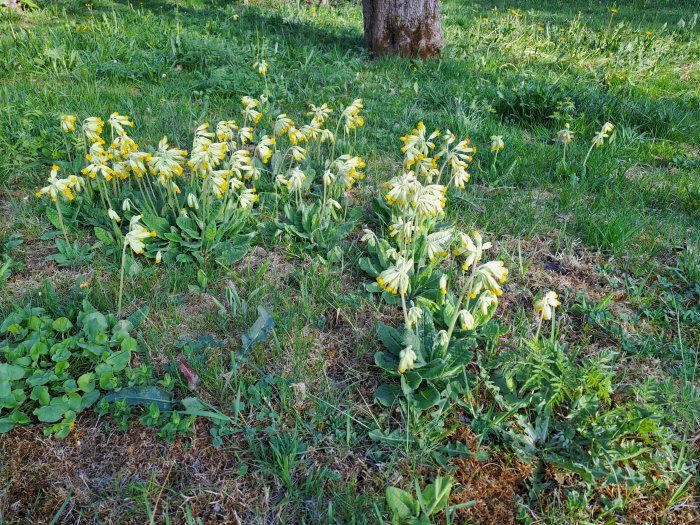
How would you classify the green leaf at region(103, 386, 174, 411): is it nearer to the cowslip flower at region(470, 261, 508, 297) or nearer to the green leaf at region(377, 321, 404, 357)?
the green leaf at region(377, 321, 404, 357)

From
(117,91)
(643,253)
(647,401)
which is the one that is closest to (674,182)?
(643,253)

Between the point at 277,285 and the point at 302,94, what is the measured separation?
2.88m

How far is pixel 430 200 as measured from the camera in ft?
8.62

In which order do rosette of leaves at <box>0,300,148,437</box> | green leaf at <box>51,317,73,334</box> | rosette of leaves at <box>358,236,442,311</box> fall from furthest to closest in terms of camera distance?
rosette of leaves at <box>358,236,442,311</box> → green leaf at <box>51,317,73,334</box> → rosette of leaves at <box>0,300,148,437</box>

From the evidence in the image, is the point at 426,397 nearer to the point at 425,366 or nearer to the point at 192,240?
the point at 425,366

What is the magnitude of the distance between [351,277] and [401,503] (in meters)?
1.42

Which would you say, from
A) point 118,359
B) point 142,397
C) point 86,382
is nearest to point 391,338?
point 142,397

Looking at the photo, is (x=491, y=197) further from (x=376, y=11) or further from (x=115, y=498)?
(x=376, y=11)

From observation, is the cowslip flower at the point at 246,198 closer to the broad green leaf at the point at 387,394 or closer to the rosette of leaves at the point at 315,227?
the rosette of leaves at the point at 315,227

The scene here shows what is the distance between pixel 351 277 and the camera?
3.07 m

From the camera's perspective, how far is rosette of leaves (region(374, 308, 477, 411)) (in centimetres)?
230

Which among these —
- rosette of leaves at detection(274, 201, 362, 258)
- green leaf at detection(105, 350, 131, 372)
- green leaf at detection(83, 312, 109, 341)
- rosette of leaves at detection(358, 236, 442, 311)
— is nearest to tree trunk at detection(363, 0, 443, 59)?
rosette of leaves at detection(274, 201, 362, 258)

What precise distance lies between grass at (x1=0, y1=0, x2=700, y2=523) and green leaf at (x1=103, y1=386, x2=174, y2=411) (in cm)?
13

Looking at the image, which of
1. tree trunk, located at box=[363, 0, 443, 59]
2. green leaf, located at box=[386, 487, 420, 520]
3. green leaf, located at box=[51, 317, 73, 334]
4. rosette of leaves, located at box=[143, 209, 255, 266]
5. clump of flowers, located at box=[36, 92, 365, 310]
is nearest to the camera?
green leaf, located at box=[386, 487, 420, 520]
